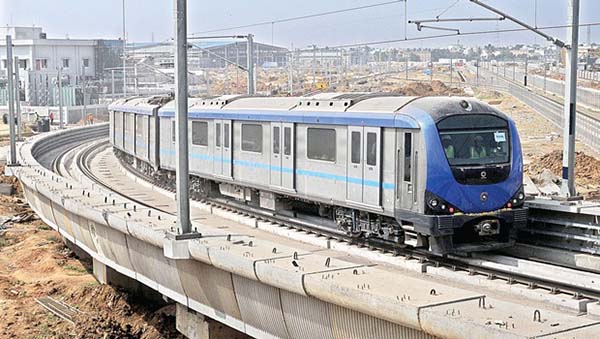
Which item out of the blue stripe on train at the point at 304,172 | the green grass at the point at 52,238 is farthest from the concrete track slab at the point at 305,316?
the green grass at the point at 52,238

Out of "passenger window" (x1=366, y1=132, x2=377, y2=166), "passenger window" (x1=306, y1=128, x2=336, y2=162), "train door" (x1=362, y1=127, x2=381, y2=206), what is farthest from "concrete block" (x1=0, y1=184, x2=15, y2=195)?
"passenger window" (x1=366, y1=132, x2=377, y2=166)

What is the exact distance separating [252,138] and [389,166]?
20.0ft

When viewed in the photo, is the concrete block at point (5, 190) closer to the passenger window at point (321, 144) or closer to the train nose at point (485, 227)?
the passenger window at point (321, 144)

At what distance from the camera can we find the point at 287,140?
65.6ft

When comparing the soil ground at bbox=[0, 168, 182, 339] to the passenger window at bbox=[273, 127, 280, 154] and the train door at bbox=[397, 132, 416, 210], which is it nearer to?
the passenger window at bbox=[273, 127, 280, 154]

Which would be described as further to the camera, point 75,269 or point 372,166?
point 75,269

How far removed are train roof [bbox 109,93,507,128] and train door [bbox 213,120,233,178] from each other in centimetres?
26

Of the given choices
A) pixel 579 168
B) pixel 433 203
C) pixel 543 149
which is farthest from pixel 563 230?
pixel 543 149

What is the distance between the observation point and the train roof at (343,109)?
16.1m

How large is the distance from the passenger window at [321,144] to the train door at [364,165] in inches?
29.5

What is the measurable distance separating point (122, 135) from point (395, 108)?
23.0 meters

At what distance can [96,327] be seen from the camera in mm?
20703

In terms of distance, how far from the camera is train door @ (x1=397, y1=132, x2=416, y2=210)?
15773 millimetres

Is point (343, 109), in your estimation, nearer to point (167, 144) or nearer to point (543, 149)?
point (167, 144)
